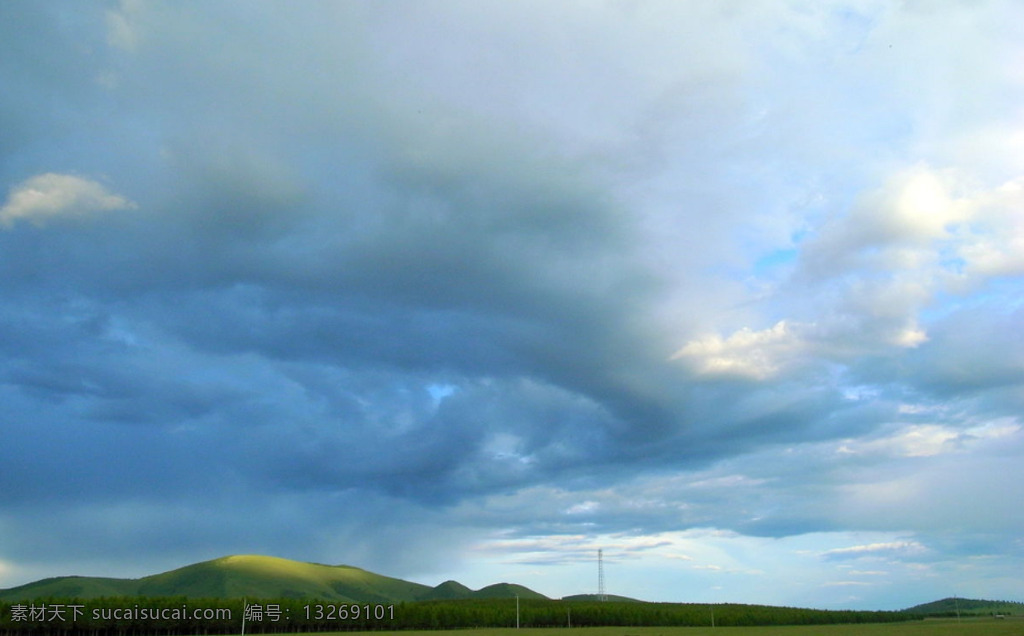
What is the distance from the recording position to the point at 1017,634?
164875mm

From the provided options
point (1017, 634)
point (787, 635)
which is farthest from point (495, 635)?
point (1017, 634)

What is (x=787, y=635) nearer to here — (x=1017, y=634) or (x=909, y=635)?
(x=909, y=635)

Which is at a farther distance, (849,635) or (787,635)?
(787,635)

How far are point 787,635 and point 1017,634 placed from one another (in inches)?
1892

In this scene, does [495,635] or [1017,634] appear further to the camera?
Answer: [495,635]

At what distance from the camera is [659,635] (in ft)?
646

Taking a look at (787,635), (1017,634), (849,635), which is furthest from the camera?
(787,635)

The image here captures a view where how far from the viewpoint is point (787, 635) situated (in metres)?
191

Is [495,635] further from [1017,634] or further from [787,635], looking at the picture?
[1017,634]

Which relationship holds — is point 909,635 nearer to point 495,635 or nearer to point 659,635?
point 659,635

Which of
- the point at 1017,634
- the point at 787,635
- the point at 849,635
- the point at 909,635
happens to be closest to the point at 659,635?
the point at 787,635

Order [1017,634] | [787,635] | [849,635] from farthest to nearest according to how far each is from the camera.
Result: 1. [787,635]
2. [849,635]
3. [1017,634]

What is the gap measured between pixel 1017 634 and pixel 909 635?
2397 centimetres

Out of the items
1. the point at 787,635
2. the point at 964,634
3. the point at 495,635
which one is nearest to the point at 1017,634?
the point at 964,634
